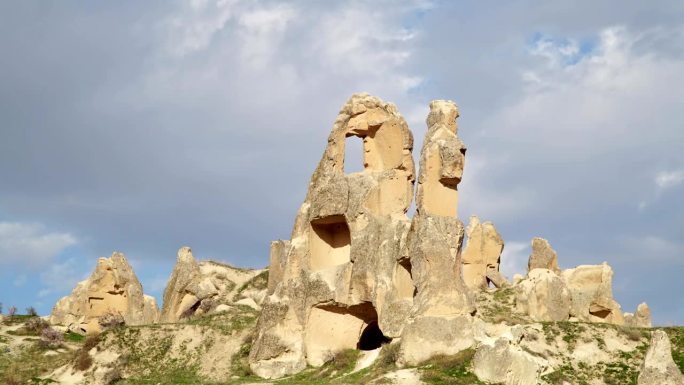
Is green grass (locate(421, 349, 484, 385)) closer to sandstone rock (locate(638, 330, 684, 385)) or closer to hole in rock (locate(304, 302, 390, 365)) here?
sandstone rock (locate(638, 330, 684, 385))

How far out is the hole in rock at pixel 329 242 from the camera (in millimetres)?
36938

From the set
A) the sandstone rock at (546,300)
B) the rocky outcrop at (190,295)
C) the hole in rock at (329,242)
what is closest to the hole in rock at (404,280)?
the hole in rock at (329,242)

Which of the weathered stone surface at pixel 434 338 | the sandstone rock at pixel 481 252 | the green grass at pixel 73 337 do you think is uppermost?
the sandstone rock at pixel 481 252

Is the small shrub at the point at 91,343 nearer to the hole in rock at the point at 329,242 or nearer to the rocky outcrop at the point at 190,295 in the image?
the rocky outcrop at the point at 190,295

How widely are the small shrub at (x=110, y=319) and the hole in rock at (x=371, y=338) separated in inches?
527

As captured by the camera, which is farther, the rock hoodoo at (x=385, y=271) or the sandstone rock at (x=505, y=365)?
the rock hoodoo at (x=385, y=271)

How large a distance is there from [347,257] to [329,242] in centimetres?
112

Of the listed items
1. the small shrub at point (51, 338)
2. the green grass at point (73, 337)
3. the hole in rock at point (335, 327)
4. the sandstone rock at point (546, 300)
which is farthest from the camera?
the green grass at point (73, 337)

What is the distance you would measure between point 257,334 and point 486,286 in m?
15.3

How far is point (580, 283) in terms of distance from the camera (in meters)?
42.9

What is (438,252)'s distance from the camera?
Result: 31.2 m

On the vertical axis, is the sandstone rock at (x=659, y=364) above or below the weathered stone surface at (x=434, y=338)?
below

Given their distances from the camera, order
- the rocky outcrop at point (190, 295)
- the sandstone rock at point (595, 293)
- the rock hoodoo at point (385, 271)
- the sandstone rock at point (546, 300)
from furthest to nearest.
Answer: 1. the rocky outcrop at point (190, 295)
2. the sandstone rock at point (595, 293)
3. the sandstone rock at point (546, 300)
4. the rock hoodoo at point (385, 271)

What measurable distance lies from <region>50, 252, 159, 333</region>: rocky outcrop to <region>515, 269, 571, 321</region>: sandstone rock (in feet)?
59.2
